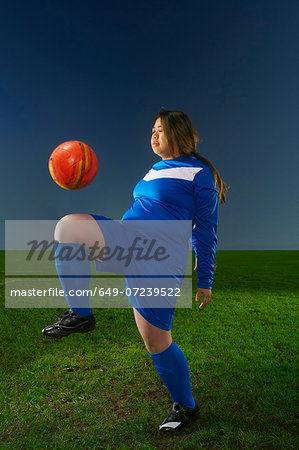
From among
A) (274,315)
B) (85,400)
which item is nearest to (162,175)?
(85,400)

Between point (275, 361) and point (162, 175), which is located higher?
point (162, 175)

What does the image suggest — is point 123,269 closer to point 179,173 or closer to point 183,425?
point 179,173

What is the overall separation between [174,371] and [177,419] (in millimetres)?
513

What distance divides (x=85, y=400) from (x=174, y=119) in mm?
3170

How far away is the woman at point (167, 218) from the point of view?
9.71 ft

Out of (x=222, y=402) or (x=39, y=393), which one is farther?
(x=39, y=393)

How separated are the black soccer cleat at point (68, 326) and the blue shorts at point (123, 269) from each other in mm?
436

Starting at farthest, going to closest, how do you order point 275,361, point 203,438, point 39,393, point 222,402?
point 275,361 < point 39,393 < point 222,402 < point 203,438

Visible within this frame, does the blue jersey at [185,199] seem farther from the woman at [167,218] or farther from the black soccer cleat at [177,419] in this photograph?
the black soccer cleat at [177,419]

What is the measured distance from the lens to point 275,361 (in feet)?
17.1

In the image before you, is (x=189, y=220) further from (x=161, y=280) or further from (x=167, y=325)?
(x=167, y=325)

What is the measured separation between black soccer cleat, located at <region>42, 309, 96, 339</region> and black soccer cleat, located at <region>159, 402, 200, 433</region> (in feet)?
3.96

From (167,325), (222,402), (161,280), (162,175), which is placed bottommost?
(222,402)

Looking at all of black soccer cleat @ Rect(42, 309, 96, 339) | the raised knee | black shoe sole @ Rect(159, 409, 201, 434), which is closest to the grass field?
black shoe sole @ Rect(159, 409, 201, 434)
